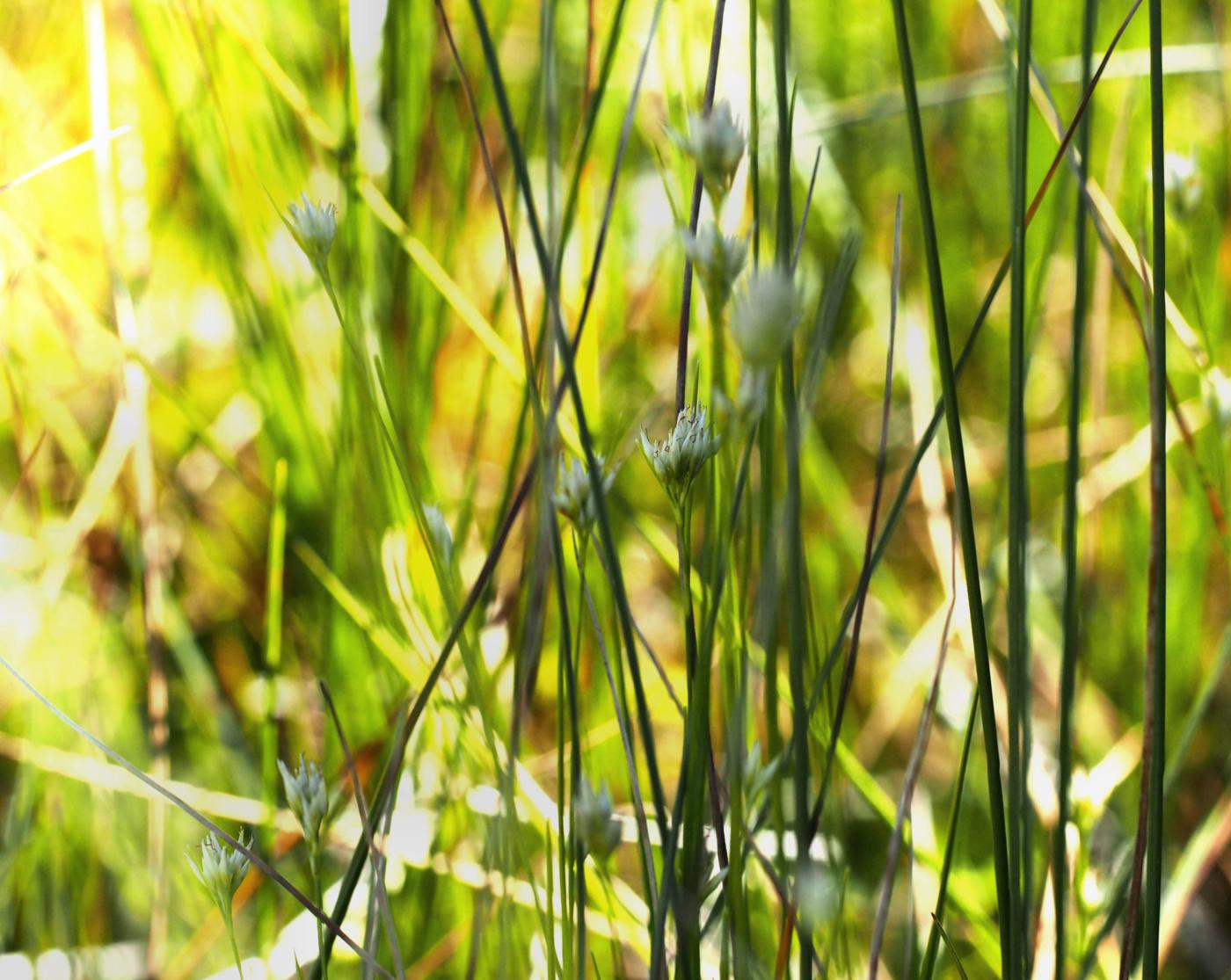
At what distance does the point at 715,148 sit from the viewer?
28 cm

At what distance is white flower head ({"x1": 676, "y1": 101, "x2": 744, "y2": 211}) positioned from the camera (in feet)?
0.90

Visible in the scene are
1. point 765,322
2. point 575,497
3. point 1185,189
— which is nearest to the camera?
point 765,322

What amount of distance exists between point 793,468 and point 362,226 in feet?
1.55

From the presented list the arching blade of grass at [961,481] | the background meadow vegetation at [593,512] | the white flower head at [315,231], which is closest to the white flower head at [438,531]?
the background meadow vegetation at [593,512]

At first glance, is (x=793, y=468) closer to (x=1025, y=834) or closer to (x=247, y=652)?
(x=1025, y=834)

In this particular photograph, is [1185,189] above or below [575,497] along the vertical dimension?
above

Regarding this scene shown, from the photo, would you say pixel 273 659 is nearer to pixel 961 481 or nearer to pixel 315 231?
pixel 315 231

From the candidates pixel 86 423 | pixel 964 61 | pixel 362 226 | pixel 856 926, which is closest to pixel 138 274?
pixel 86 423

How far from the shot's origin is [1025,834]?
0.34 metres

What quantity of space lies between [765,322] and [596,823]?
152mm

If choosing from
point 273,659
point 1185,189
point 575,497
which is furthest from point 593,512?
point 1185,189

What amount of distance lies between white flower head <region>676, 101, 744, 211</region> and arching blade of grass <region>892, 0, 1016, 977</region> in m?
0.06

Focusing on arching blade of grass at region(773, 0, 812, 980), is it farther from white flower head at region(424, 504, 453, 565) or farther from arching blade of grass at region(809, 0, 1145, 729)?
white flower head at region(424, 504, 453, 565)

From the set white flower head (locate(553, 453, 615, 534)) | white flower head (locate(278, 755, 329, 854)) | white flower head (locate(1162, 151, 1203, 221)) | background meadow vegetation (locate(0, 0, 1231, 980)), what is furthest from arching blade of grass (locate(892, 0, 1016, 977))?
white flower head (locate(1162, 151, 1203, 221))
